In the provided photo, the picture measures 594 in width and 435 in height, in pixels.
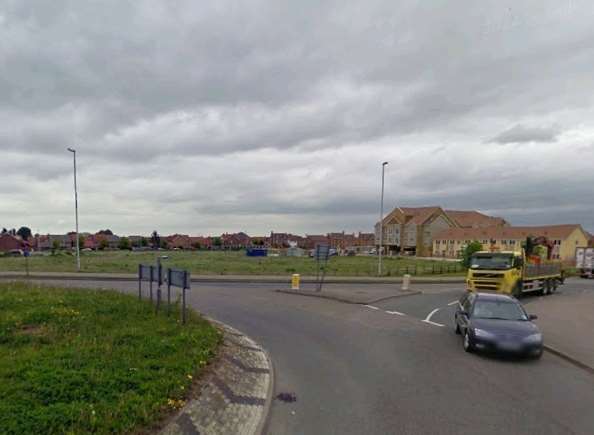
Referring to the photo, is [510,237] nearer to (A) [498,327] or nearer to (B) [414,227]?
(B) [414,227]

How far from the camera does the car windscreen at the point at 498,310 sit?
26.9 feet

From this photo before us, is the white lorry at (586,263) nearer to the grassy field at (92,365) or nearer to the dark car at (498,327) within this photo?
the dark car at (498,327)

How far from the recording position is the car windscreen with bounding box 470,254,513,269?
16.3 metres

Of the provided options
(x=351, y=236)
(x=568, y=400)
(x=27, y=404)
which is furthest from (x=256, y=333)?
(x=351, y=236)

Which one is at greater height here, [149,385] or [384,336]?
[149,385]

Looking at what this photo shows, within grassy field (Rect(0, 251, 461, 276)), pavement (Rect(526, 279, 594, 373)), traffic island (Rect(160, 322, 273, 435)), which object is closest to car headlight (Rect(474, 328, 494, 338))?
pavement (Rect(526, 279, 594, 373))

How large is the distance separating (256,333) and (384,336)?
3333mm

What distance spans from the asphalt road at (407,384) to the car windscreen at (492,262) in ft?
23.7

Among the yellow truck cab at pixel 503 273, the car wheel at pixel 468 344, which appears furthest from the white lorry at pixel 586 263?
the car wheel at pixel 468 344

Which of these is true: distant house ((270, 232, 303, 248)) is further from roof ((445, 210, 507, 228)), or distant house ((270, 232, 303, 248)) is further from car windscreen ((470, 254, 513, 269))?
car windscreen ((470, 254, 513, 269))

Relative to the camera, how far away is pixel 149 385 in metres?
4.66

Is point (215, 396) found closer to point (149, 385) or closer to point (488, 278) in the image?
point (149, 385)

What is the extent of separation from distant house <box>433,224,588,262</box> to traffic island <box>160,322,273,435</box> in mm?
56627

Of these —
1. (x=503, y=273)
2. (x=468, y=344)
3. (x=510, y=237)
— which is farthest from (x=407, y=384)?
(x=510, y=237)
